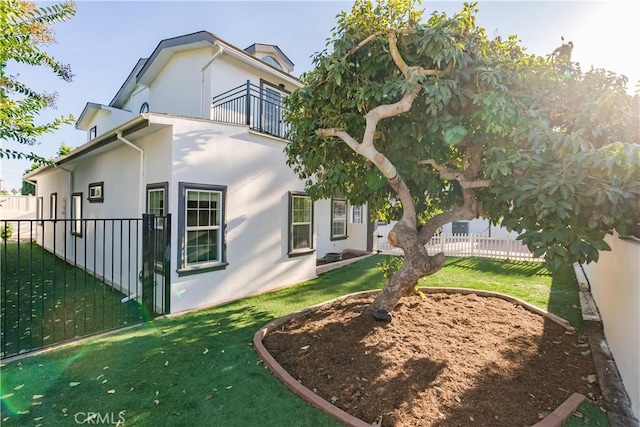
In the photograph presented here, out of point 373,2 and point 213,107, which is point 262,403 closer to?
point 373,2

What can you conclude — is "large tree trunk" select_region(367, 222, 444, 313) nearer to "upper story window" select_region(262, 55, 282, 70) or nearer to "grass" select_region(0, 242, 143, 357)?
"grass" select_region(0, 242, 143, 357)

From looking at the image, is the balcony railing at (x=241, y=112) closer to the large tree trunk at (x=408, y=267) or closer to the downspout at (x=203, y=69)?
the downspout at (x=203, y=69)

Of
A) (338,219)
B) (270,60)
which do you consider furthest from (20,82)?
(338,219)

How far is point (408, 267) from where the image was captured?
509cm

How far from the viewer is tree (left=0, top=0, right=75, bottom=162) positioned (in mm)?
3878

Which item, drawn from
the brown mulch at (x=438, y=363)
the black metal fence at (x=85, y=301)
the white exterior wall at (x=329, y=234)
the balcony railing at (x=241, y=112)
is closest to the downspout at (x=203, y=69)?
the balcony railing at (x=241, y=112)

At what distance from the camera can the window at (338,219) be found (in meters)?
12.6

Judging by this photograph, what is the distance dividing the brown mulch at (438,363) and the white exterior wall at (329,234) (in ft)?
20.1

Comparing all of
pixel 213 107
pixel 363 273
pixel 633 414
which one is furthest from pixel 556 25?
pixel 213 107

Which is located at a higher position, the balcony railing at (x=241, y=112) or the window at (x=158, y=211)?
the balcony railing at (x=241, y=112)

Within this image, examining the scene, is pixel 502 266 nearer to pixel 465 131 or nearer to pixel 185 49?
pixel 465 131

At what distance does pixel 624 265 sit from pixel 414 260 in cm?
247

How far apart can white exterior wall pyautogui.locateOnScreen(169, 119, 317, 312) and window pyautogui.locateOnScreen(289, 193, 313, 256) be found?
0.58ft

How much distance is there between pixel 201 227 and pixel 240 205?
104 centimetres
